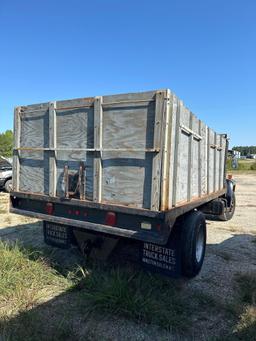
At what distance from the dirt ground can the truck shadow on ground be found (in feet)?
0.05

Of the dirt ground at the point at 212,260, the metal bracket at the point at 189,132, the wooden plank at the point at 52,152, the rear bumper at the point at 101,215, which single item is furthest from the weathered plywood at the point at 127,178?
the dirt ground at the point at 212,260

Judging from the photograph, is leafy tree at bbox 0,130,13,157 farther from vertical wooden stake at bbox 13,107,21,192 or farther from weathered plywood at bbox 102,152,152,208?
weathered plywood at bbox 102,152,152,208

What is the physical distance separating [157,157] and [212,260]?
297 cm

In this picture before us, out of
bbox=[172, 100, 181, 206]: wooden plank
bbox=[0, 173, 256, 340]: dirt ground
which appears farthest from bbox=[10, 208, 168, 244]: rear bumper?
bbox=[0, 173, 256, 340]: dirt ground

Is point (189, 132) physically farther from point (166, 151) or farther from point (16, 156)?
point (16, 156)

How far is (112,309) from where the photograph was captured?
3658 millimetres

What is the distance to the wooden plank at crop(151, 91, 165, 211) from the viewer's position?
11.8 feet

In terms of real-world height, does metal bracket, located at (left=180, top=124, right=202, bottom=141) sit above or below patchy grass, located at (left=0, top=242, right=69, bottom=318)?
above

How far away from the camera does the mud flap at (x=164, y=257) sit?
409 centimetres

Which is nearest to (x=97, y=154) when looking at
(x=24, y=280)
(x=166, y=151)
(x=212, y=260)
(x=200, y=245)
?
(x=166, y=151)

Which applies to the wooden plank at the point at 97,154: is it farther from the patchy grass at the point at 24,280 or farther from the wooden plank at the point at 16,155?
the wooden plank at the point at 16,155

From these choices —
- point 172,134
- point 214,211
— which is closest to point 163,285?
point 172,134

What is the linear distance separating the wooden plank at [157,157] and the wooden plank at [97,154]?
2.49ft

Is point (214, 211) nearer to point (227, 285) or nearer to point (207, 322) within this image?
point (227, 285)
